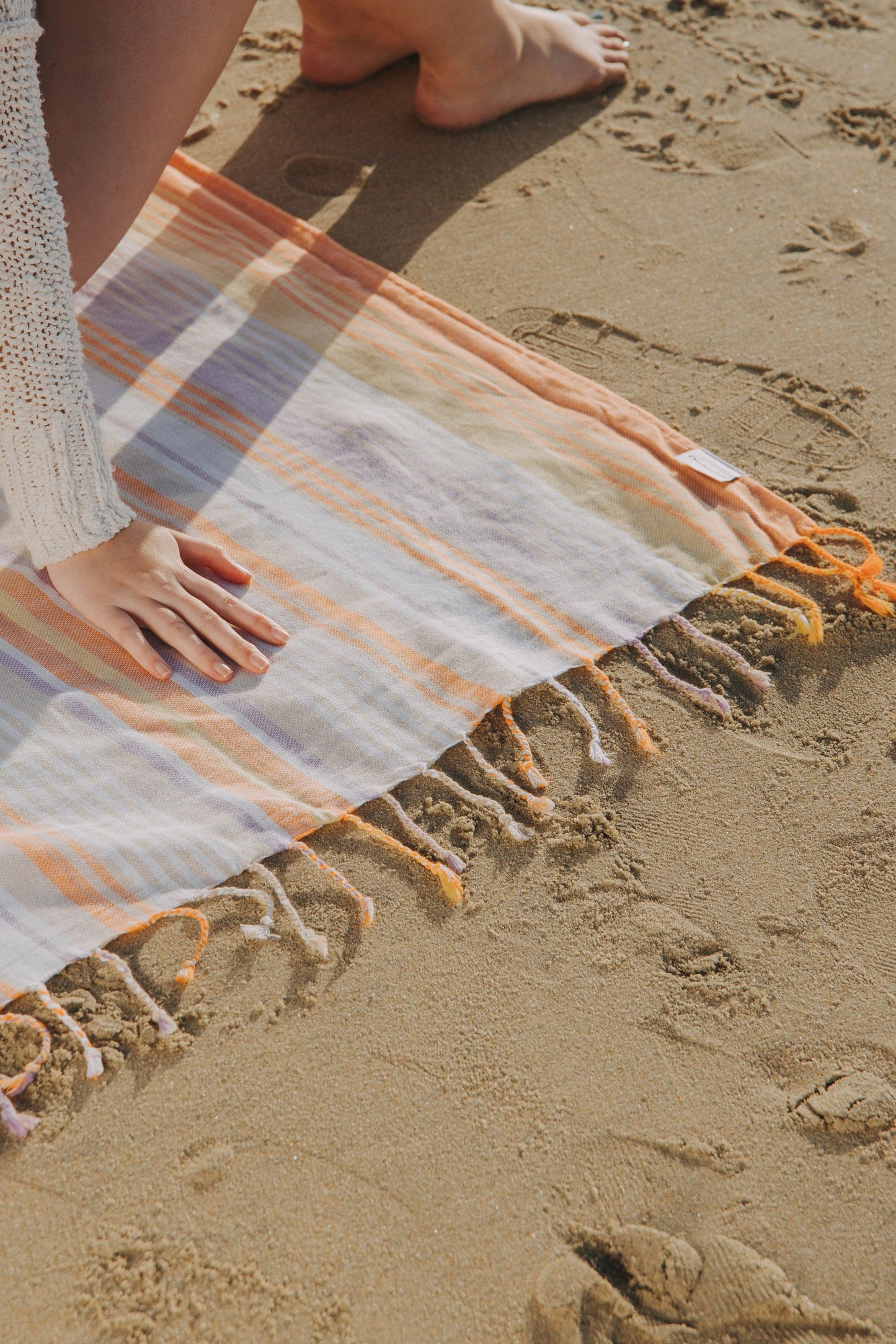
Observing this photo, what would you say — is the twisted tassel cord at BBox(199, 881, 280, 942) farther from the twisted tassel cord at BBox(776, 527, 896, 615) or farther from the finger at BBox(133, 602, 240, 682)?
the twisted tassel cord at BBox(776, 527, 896, 615)

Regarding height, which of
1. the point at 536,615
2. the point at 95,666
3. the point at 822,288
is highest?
the point at 822,288

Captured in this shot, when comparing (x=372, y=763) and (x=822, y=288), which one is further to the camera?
(x=822, y=288)

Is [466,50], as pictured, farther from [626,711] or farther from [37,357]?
[626,711]

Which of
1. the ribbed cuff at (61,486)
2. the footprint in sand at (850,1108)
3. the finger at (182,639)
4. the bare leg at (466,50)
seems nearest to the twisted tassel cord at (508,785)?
the finger at (182,639)

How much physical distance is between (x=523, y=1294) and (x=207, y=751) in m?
0.77

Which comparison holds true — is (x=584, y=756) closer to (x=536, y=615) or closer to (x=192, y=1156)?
(x=536, y=615)

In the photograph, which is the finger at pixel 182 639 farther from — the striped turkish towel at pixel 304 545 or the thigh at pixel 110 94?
the thigh at pixel 110 94

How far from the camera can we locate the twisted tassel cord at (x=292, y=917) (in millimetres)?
1289

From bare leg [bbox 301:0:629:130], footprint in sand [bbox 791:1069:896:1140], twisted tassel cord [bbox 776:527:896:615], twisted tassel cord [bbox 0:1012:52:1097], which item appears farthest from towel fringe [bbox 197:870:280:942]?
bare leg [bbox 301:0:629:130]

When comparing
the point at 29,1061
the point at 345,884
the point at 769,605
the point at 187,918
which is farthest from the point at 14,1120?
the point at 769,605


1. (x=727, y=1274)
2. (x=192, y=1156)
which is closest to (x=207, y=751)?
(x=192, y=1156)

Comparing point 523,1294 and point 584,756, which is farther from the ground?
point 584,756

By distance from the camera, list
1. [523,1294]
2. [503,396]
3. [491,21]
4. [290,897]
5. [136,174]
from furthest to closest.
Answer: [491,21] → [503,396] → [136,174] → [290,897] → [523,1294]

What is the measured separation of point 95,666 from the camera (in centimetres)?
152
